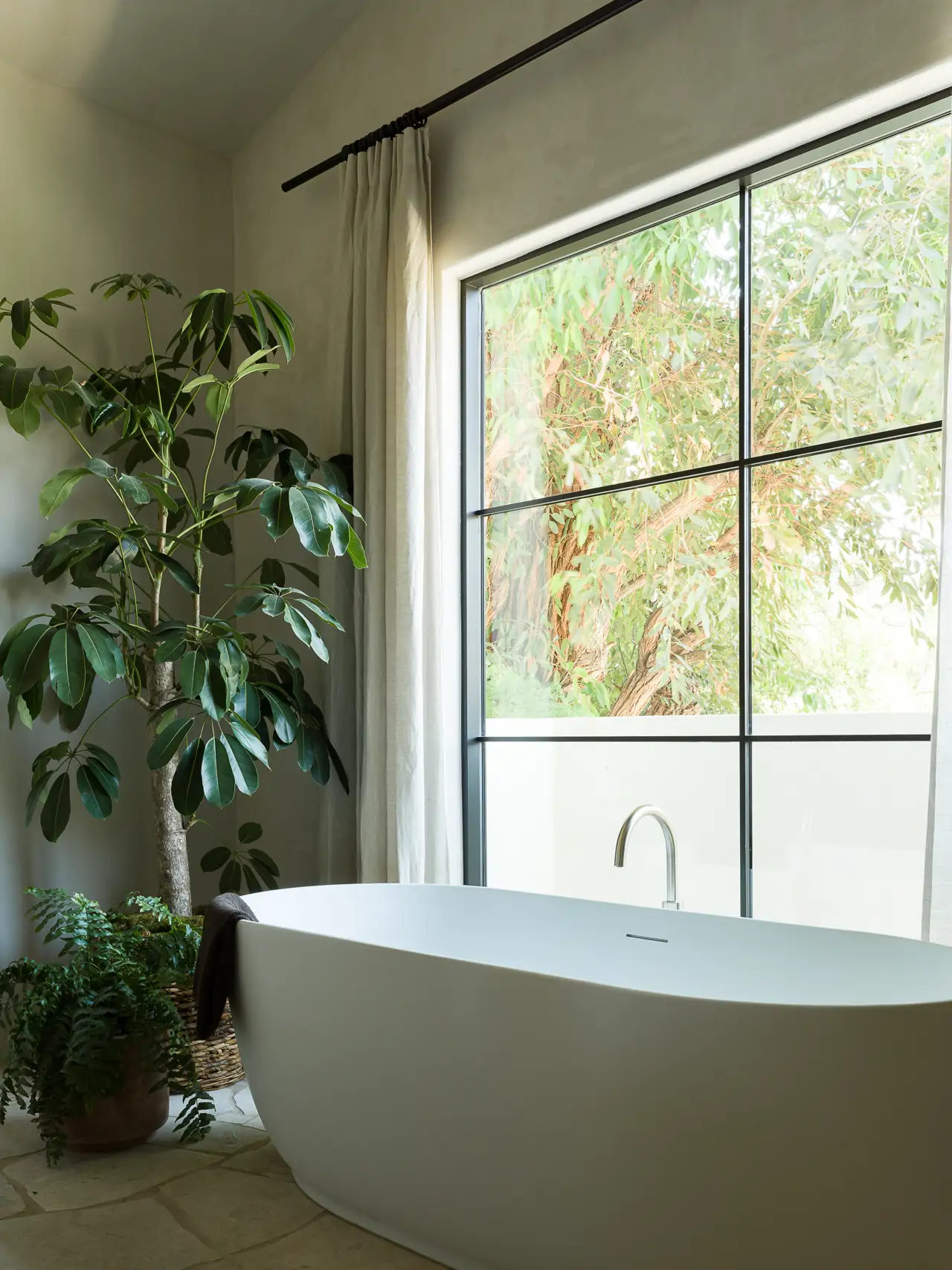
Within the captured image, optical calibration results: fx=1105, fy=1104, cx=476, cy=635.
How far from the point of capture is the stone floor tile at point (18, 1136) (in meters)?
2.47

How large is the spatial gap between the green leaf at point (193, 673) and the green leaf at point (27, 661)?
0.33 metres

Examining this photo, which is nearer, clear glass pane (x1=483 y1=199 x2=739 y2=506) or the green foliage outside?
the green foliage outside

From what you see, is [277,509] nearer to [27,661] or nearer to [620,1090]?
[27,661]

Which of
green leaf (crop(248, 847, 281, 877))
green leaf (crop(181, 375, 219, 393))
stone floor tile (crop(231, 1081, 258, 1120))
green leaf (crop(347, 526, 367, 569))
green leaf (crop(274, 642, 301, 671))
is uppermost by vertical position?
green leaf (crop(181, 375, 219, 393))

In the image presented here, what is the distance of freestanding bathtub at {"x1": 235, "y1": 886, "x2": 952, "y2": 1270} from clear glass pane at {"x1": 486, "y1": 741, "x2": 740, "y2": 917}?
405 millimetres

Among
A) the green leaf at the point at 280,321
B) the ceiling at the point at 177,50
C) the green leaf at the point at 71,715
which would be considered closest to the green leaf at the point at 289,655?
the green leaf at the point at 71,715

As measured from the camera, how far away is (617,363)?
9.62ft

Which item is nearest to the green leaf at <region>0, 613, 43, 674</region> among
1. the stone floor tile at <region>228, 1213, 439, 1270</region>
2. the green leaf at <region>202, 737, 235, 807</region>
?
the green leaf at <region>202, 737, 235, 807</region>

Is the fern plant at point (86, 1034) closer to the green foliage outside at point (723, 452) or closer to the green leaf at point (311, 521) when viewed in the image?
the green leaf at point (311, 521)

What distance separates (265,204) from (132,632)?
1779mm

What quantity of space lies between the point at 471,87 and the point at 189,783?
6.41 ft

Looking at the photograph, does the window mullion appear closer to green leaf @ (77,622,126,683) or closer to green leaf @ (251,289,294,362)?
green leaf @ (251,289,294,362)

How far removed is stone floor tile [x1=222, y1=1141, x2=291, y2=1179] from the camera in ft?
7.63

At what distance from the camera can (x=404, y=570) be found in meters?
3.03
